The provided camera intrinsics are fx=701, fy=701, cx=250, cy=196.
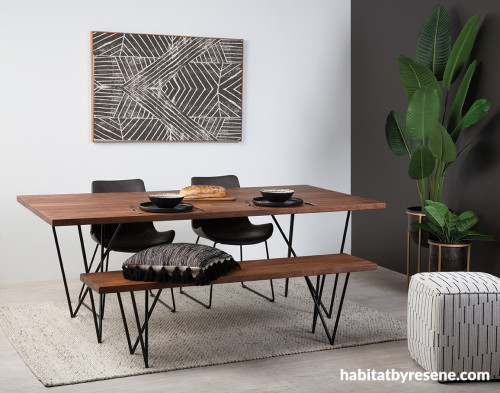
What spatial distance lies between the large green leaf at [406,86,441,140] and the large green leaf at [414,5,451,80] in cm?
36

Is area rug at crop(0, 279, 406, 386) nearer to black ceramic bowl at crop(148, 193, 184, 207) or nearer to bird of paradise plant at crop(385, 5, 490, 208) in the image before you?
black ceramic bowl at crop(148, 193, 184, 207)

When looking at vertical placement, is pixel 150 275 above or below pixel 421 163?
below

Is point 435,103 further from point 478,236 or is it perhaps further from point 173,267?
point 173,267

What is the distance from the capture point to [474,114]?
14.7 feet

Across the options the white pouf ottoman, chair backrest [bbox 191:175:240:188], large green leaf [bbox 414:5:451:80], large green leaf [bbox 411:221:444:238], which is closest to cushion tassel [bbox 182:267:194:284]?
the white pouf ottoman

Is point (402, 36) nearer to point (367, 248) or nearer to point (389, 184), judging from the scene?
point (389, 184)

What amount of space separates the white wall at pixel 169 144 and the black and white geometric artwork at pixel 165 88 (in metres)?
0.08

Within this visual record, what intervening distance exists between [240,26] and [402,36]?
4.24ft

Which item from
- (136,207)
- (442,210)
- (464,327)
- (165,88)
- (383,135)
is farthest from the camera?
(383,135)

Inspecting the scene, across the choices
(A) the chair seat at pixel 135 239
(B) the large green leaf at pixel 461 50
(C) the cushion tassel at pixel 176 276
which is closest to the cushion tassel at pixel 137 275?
(C) the cushion tassel at pixel 176 276

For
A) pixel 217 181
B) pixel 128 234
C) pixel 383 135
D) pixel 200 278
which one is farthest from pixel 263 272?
pixel 383 135

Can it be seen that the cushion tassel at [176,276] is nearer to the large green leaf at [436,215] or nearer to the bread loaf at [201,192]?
the bread loaf at [201,192]

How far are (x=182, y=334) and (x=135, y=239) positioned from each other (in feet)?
2.61

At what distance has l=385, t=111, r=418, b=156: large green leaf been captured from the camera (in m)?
5.04
